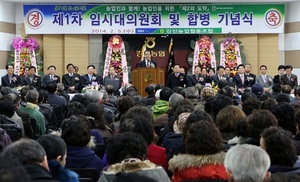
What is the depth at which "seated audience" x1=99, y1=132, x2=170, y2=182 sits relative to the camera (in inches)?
106

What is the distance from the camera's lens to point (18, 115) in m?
6.08

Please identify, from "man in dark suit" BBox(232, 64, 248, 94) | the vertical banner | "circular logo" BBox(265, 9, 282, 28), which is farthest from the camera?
"circular logo" BBox(265, 9, 282, 28)

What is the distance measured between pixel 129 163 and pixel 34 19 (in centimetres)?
1312

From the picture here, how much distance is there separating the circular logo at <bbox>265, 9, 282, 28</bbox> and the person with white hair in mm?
13505

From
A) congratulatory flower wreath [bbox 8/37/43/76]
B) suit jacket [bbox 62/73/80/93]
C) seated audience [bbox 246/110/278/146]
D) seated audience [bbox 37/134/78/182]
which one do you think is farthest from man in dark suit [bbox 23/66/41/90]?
seated audience [bbox 37/134/78/182]

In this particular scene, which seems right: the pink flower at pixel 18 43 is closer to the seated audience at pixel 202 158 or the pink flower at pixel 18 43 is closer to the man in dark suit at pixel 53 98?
the man in dark suit at pixel 53 98

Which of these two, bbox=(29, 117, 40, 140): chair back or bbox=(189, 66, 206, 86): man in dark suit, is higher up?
bbox=(189, 66, 206, 86): man in dark suit

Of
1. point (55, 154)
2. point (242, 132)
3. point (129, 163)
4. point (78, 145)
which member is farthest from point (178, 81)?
point (129, 163)

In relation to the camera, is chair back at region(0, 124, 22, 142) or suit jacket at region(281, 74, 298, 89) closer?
chair back at region(0, 124, 22, 142)

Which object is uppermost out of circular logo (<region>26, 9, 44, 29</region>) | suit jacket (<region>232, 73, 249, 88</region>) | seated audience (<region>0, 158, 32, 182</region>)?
circular logo (<region>26, 9, 44, 29</region>)

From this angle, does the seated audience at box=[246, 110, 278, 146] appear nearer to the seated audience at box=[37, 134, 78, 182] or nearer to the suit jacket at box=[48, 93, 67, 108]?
the seated audience at box=[37, 134, 78, 182]

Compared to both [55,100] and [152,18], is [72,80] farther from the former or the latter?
[55,100]

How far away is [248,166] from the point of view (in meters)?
2.51

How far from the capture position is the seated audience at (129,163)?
2688 mm
